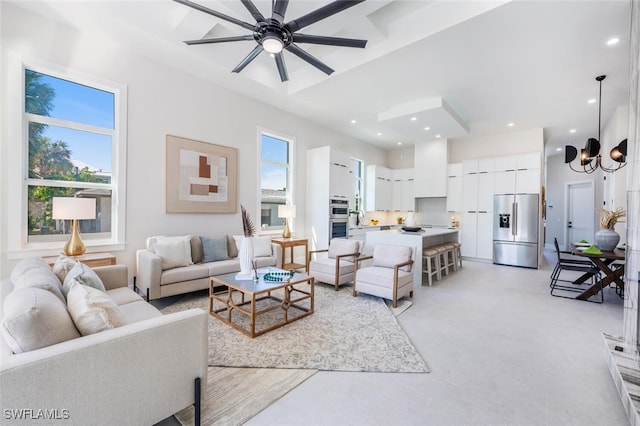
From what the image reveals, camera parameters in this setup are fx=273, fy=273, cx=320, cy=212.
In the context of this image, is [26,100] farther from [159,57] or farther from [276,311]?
[276,311]

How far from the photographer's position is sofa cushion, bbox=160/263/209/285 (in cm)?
333

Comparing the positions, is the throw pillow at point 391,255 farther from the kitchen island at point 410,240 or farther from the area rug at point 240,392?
the area rug at point 240,392

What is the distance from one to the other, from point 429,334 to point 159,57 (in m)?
4.91

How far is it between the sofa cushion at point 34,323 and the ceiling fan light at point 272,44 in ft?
7.87

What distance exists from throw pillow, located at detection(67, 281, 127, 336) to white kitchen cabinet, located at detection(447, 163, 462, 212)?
7.39 meters

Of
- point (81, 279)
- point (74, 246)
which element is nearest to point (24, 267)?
point (81, 279)

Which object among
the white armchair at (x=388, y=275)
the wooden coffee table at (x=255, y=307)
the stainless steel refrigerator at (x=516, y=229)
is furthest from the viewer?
the stainless steel refrigerator at (x=516, y=229)

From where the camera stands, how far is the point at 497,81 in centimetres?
416

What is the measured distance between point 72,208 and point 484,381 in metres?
4.17

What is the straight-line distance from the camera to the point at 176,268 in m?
3.54

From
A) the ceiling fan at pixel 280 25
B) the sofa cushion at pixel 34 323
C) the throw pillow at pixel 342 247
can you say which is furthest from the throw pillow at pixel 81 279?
the throw pillow at pixel 342 247

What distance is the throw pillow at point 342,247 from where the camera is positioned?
4281 mm

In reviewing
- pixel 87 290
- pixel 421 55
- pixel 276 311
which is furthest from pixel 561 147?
pixel 87 290

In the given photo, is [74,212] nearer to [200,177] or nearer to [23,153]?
[23,153]
